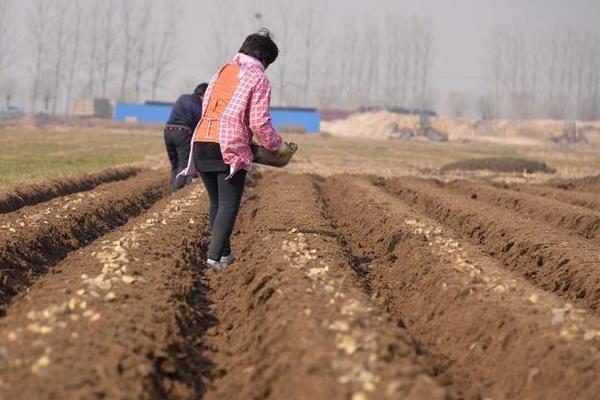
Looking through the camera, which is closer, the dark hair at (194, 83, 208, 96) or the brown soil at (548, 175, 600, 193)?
the dark hair at (194, 83, 208, 96)

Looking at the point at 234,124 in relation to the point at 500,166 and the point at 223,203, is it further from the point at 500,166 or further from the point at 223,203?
the point at 500,166

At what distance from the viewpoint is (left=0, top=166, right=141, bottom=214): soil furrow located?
390 inches

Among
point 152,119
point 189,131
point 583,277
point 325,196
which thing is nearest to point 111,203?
point 189,131

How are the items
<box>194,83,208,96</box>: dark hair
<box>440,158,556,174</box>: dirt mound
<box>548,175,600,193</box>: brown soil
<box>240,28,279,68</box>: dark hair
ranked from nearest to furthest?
<box>240,28,279,68</box>: dark hair, <box>194,83,208,96</box>: dark hair, <box>548,175,600,193</box>: brown soil, <box>440,158,556,174</box>: dirt mound

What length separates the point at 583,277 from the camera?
6215 millimetres

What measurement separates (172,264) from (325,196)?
8.12m

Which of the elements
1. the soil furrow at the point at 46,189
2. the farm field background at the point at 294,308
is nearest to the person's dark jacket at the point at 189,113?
the farm field background at the point at 294,308

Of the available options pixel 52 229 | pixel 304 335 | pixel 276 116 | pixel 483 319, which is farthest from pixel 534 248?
pixel 276 116

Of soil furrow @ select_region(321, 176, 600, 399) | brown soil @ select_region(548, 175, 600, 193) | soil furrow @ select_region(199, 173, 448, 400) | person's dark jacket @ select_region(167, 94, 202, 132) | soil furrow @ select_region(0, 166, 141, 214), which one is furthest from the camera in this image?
brown soil @ select_region(548, 175, 600, 193)

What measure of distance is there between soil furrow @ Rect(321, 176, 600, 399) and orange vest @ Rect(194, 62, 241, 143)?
80.6 inches

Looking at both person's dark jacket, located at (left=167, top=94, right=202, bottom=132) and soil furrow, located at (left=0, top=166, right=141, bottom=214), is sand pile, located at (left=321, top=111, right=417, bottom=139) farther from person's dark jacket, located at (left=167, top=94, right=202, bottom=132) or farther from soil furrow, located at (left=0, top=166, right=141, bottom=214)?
person's dark jacket, located at (left=167, top=94, right=202, bottom=132)

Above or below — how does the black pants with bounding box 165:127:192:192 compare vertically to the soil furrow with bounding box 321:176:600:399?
above

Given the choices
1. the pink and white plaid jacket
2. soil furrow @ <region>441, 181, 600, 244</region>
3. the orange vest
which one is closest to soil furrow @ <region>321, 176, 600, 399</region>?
the pink and white plaid jacket

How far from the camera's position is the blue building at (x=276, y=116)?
6500cm
